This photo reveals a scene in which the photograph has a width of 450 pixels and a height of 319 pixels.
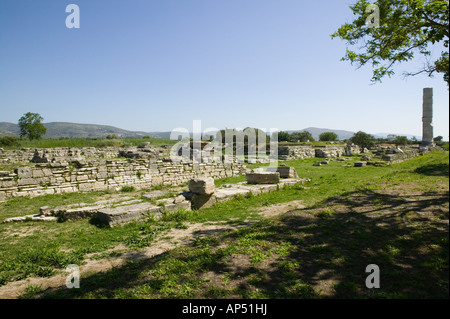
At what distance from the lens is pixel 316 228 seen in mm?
5695

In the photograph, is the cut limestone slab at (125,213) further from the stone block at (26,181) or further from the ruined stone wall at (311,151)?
the ruined stone wall at (311,151)

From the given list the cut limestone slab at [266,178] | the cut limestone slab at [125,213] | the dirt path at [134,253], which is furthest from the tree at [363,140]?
the cut limestone slab at [125,213]

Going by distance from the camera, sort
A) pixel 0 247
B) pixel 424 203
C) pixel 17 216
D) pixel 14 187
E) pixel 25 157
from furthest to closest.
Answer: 1. pixel 25 157
2. pixel 14 187
3. pixel 17 216
4. pixel 424 203
5. pixel 0 247

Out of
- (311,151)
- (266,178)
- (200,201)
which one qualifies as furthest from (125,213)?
(311,151)

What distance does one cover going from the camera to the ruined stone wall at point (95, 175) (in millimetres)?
10195

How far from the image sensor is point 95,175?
1188cm

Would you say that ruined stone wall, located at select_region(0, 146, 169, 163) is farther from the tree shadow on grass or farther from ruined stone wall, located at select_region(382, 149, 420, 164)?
ruined stone wall, located at select_region(382, 149, 420, 164)

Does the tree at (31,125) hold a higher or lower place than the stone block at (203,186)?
higher

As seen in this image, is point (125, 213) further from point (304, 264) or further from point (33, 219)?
point (304, 264)

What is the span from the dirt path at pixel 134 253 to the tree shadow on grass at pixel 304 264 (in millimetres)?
289

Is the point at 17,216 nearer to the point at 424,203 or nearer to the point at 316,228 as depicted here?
the point at 316,228

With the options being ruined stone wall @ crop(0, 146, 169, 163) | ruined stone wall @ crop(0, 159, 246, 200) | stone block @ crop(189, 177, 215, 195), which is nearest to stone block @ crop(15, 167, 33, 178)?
ruined stone wall @ crop(0, 159, 246, 200)
